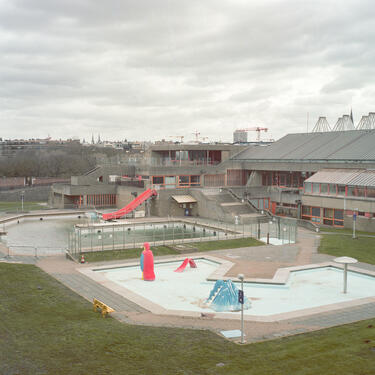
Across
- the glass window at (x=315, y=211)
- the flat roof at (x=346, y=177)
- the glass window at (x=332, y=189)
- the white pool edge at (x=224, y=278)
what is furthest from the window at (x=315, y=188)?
the white pool edge at (x=224, y=278)

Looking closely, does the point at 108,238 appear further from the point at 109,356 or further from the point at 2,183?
the point at 2,183

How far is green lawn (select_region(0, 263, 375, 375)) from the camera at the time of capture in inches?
526

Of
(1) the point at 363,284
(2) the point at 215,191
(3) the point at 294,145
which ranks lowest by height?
(1) the point at 363,284

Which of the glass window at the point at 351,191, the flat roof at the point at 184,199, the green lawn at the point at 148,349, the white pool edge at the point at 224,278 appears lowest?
Result: the white pool edge at the point at 224,278

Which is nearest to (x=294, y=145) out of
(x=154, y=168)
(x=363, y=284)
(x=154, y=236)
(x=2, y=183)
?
(x=154, y=168)

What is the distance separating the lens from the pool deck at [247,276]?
61.1 feet

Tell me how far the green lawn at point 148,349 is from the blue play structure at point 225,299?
421 cm

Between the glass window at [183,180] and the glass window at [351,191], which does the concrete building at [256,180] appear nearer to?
the glass window at [351,191]

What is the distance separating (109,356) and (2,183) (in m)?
101

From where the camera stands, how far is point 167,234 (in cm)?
3897

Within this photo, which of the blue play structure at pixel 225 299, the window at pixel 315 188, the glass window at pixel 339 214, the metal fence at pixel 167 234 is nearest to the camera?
the blue play structure at pixel 225 299

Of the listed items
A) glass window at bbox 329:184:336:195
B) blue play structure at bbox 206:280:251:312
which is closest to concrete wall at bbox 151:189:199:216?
glass window at bbox 329:184:336:195

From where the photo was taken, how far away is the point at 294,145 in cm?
6419

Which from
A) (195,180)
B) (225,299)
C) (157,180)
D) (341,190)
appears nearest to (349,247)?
(341,190)
